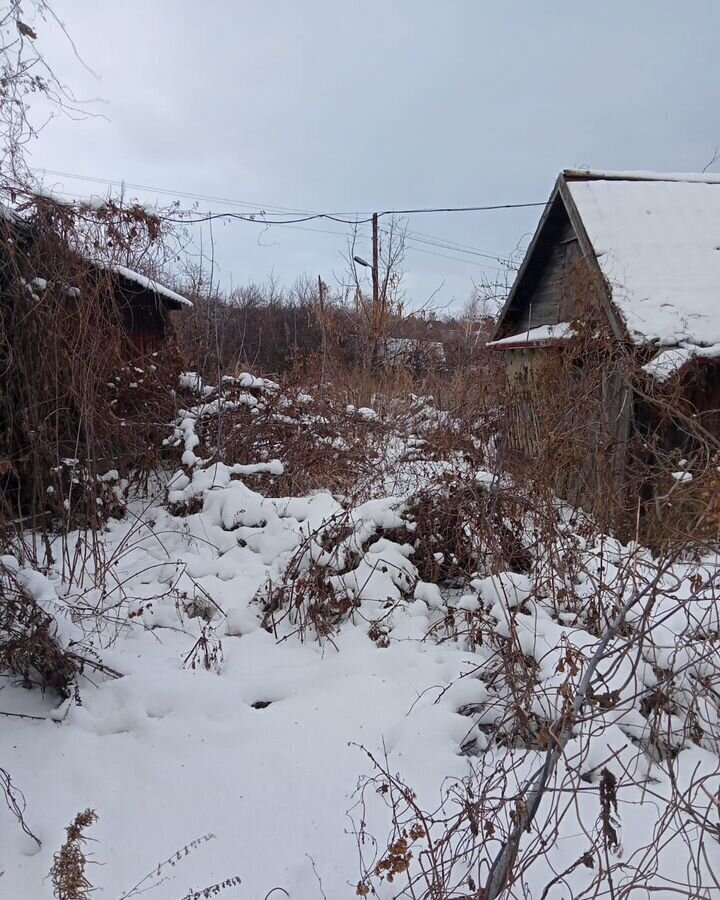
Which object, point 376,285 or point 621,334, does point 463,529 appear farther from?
point 376,285

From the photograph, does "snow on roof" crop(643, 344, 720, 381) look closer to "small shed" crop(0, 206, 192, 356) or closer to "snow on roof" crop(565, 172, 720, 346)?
"snow on roof" crop(565, 172, 720, 346)

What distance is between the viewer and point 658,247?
684 cm

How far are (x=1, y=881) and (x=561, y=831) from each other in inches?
82.2

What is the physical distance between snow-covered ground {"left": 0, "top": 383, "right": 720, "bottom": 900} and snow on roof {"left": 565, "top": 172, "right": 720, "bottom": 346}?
2.85m

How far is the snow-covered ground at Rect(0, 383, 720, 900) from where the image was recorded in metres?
2.02

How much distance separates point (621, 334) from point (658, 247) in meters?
1.96

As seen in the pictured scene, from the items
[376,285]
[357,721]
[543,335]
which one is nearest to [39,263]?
[357,721]

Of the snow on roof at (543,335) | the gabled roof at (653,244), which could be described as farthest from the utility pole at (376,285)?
the gabled roof at (653,244)

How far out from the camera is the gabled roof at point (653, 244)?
5.71 meters

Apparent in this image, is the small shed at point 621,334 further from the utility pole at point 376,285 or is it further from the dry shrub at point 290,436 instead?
the utility pole at point 376,285

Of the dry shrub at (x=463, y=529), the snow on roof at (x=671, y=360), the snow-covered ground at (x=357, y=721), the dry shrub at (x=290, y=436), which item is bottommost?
the snow-covered ground at (x=357, y=721)

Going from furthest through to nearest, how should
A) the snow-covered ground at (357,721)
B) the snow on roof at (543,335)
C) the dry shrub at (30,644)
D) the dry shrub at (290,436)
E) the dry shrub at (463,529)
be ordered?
the snow on roof at (543,335) → the dry shrub at (290,436) → the dry shrub at (463,529) → the dry shrub at (30,644) → the snow-covered ground at (357,721)

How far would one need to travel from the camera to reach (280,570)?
4.09 m

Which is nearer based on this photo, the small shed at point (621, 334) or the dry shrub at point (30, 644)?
the dry shrub at point (30, 644)
